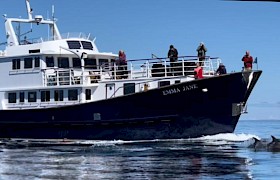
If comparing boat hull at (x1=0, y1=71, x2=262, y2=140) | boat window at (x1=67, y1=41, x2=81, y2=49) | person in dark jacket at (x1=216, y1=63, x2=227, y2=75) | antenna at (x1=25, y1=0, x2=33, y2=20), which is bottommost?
boat hull at (x1=0, y1=71, x2=262, y2=140)

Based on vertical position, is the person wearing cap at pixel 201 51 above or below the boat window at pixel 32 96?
above

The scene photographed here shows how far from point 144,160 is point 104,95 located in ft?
32.0

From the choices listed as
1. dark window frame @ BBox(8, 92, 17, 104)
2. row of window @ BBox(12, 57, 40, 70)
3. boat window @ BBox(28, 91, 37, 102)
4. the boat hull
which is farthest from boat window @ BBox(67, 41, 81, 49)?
the boat hull

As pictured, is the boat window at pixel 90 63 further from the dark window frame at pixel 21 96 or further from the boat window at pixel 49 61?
the dark window frame at pixel 21 96

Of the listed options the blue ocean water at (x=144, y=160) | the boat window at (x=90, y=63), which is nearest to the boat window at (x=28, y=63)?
the boat window at (x=90, y=63)

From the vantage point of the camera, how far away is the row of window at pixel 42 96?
2961cm

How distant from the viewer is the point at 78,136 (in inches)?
1130

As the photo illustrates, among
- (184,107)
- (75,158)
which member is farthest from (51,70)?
(75,158)

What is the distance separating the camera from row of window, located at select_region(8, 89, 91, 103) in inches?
1166

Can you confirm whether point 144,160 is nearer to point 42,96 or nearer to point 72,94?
point 72,94

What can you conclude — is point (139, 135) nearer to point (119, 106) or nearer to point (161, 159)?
point (119, 106)

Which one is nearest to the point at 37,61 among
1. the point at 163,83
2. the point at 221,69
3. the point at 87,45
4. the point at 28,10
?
the point at 87,45

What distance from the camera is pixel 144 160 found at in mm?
19797

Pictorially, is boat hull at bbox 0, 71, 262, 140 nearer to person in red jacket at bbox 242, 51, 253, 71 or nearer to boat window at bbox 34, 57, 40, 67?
person in red jacket at bbox 242, 51, 253, 71
